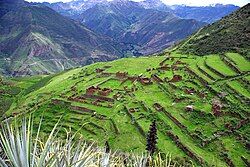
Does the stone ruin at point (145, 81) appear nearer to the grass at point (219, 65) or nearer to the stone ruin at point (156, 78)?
the stone ruin at point (156, 78)

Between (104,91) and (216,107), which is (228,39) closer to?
(104,91)

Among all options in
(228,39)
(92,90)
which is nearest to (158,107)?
(92,90)

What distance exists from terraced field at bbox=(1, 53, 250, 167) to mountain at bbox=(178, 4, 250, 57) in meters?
13.7

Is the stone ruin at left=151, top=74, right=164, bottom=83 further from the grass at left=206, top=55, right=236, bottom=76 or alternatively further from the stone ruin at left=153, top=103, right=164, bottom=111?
the stone ruin at left=153, top=103, right=164, bottom=111

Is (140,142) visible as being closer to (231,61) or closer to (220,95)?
(220,95)

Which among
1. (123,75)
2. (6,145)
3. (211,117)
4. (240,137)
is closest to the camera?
(6,145)

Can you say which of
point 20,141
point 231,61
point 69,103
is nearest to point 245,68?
point 231,61

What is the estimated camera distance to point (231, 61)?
407ft

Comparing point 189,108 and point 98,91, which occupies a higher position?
point 98,91

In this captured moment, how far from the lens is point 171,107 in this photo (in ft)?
336

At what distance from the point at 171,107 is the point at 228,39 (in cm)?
6380

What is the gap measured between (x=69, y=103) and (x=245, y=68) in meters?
53.4

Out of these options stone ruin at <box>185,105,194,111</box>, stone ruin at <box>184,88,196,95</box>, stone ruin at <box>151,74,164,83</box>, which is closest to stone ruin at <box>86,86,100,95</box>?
stone ruin at <box>151,74,164,83</box>

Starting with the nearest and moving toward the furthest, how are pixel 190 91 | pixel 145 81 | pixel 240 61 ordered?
pixel 190 91, pixel 145 81, pixel 240 61
